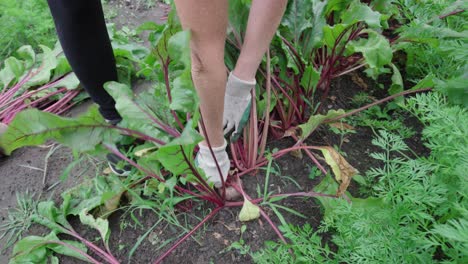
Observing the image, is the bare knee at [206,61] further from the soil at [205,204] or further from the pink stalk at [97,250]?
the pink stalk at [97,250]

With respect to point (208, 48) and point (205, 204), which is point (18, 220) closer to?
point (205, 204)

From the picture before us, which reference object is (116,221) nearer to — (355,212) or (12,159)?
(12,159)

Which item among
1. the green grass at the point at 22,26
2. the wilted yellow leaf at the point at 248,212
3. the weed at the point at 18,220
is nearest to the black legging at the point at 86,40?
the weed at the point at 18,220

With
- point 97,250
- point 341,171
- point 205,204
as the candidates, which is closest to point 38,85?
point 97,250

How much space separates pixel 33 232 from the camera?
1.34m

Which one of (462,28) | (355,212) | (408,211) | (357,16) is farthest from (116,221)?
(462,28)

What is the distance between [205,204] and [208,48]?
0.69 meters

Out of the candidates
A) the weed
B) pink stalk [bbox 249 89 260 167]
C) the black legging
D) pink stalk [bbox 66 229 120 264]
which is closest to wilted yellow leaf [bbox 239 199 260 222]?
pink stalk [bbox 249 89 260 167]

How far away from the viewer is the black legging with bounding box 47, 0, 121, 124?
1062 mm

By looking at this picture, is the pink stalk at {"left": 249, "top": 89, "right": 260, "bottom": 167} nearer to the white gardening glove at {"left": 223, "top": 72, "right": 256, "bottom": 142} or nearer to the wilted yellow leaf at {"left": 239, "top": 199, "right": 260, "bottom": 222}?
the white gardening glove at {"left": 223, "top": 72, "right": 256, "bottom": 142}

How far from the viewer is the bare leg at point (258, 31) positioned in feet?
3.73

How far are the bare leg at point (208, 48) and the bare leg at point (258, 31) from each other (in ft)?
0.94

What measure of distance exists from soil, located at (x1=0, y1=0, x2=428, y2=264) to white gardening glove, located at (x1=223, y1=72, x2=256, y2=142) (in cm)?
20

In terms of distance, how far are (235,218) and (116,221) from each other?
1.59ft
